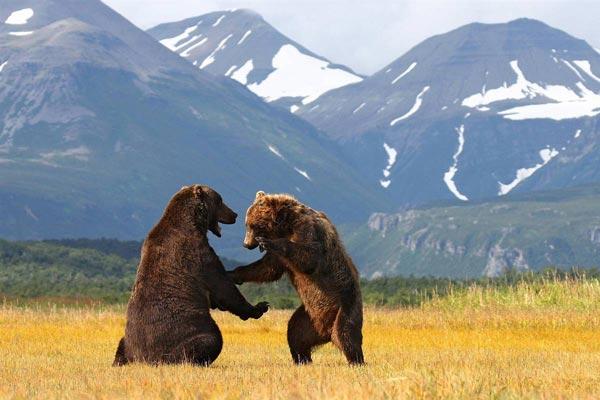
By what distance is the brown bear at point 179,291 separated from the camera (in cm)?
1505

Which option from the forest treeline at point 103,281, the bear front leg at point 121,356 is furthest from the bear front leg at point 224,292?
the forest treeline at point 103,281

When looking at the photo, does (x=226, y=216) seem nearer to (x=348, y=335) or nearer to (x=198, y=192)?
(x=198, y=192)

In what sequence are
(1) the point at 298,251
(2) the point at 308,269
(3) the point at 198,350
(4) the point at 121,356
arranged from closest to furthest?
(1) the point at 298,251
(2) the point at 308,269
(3) the point at 198,350
(4) the point at 121,356

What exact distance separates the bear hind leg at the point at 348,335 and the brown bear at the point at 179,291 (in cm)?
96

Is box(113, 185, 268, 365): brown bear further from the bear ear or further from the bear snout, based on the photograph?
the bear snout

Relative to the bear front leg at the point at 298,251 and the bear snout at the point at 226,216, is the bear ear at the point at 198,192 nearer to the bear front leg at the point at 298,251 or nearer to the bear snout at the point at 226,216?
the bear snout at the point at 226,216

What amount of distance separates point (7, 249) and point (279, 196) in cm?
9058

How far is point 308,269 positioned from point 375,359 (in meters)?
3.13

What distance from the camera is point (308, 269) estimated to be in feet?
48.4

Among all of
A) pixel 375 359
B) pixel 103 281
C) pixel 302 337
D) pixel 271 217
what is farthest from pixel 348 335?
pixel 103 281

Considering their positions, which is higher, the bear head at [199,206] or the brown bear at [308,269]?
the bear head at [199,206]

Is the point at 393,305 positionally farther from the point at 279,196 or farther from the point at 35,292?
the point at 279,196

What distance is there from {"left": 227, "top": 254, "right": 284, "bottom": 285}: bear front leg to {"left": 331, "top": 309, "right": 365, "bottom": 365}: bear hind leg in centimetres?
92

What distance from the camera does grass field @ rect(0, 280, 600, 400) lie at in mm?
10930
